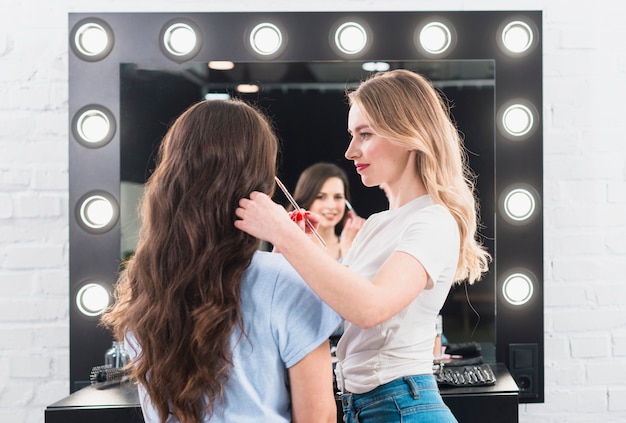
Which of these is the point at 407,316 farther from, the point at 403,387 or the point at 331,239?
the point at 331,239

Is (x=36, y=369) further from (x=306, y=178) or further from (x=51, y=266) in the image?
(x=306, y=178)

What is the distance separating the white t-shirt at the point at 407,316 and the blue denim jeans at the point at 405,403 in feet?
0.05

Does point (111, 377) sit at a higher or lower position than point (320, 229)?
lower

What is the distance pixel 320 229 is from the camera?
181 centimetres

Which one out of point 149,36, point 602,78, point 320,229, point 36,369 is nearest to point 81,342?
point 36,369

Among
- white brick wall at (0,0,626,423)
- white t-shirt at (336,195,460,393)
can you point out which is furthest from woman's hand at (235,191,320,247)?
white brick wall at (0,0,626,423)

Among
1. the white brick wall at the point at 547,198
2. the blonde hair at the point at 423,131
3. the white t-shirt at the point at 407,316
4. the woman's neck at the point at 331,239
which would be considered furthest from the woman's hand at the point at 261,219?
the white brick wall at the point at 547,198

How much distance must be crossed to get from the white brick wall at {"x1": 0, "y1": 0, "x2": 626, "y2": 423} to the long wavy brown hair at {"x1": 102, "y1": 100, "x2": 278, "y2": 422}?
1.10 m

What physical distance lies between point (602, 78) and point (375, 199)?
781mm

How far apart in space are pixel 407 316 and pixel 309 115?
0.86m

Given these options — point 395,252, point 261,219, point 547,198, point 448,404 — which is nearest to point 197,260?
point 261,219

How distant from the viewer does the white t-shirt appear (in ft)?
3.59

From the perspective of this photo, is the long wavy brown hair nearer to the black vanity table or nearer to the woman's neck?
the black vanity table

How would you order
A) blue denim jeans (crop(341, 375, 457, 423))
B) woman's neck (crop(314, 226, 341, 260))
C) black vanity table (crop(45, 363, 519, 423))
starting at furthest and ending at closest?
woman's neck (crop(314, 226, 341, 260)), black vanity table (crop(45, 363, 519, 423)), blue denim jeans (crop(341, 375, 457, 423))
